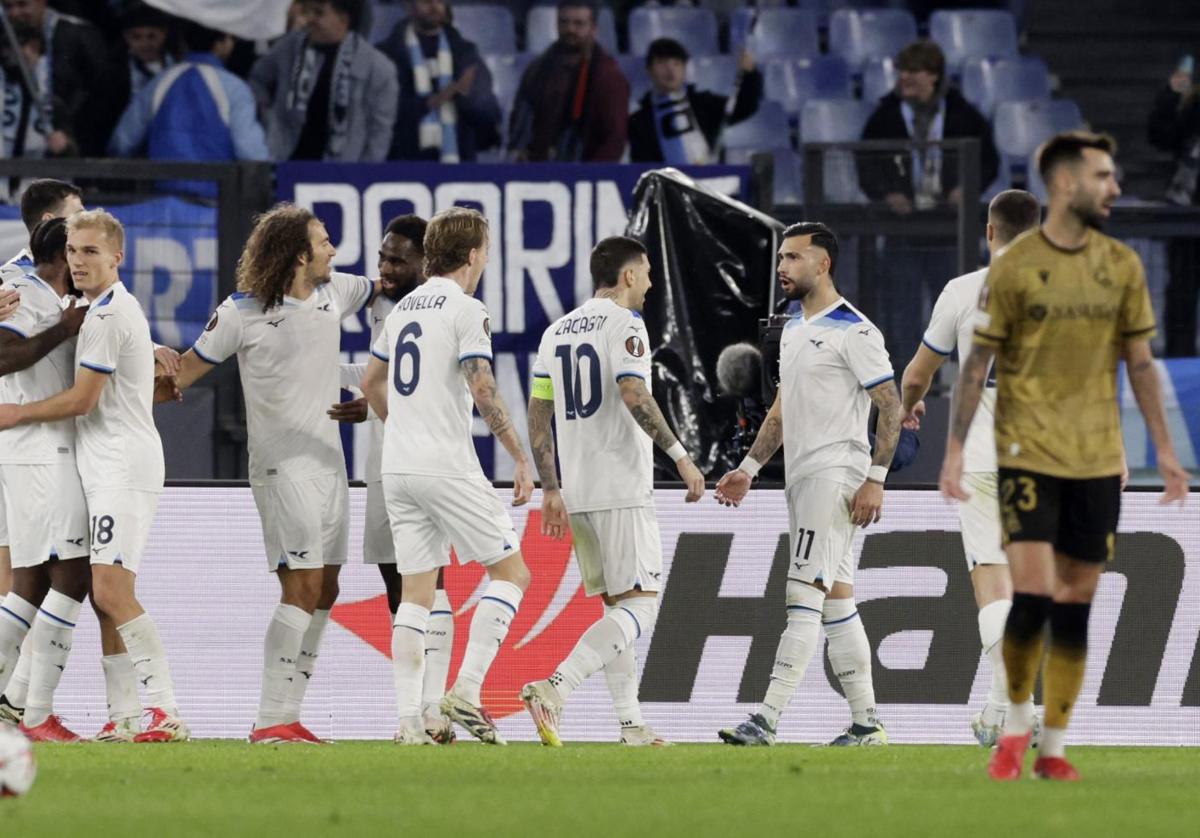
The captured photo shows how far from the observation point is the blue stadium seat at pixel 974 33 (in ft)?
65.8

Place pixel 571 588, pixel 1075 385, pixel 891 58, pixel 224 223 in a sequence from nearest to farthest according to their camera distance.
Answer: pixel 1075 385 < pixel 571 588 < pixel 224 223 < pixel 891 58

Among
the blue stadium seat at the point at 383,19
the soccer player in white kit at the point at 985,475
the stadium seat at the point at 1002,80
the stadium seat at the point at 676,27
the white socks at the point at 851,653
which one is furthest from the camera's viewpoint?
the stadium seat at the point at 676,27

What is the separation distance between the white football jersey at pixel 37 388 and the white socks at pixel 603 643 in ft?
7.49

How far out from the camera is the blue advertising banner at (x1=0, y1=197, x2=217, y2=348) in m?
12.7

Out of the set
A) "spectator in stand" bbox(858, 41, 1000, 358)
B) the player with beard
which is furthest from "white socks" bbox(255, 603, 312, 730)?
"spectator in stand" bbox(858, 41, 1000, 358)

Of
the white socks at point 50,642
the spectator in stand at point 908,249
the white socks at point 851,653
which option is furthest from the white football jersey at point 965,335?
the white socks at point 50,642

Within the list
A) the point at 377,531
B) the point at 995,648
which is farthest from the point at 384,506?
the point at 995,648

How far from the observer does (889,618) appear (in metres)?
10.8

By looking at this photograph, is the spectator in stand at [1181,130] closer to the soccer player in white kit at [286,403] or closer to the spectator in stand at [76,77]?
the spectator in stand at [76,77]

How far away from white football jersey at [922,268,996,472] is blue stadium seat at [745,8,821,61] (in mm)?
10407

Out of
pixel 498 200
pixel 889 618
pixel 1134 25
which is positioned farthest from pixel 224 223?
pixel 1134 25

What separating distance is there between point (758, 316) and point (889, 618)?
2691mm

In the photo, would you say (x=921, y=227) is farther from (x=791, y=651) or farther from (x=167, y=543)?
(x=167, y=543)

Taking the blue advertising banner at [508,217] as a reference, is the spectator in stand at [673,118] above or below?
above
